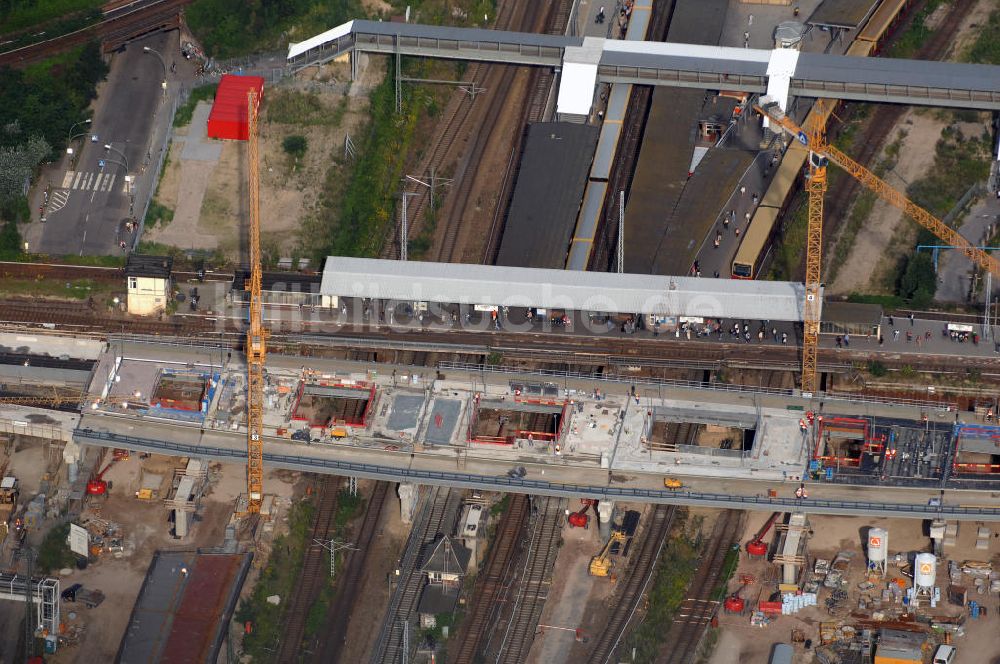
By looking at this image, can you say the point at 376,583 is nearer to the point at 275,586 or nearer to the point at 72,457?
the point at 275,586

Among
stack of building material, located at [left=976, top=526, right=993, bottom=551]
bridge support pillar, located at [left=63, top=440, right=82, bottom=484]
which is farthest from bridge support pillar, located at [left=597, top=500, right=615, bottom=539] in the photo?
bridge support pillar, located at [left=63, top=440, right=82, bottom=484]

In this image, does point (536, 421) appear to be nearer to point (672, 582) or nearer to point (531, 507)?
point (531, 507)

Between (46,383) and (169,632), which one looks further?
(46,383)

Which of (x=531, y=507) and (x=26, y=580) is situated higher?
(x=531, y=507)

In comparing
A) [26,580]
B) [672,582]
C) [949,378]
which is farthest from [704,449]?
[26,580]

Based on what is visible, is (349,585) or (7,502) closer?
(349,585)

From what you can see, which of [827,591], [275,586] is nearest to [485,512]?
[275,586]
